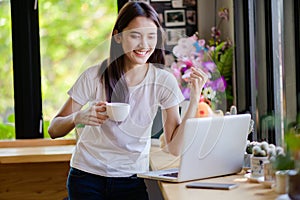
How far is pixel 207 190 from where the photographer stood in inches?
79.3

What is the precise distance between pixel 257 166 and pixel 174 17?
1.66 metres

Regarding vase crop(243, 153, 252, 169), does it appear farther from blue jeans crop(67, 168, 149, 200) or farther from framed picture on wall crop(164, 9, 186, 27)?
framed picture on wall crop(164, 9, 186, 27)

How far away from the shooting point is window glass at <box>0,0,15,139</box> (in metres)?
3.74

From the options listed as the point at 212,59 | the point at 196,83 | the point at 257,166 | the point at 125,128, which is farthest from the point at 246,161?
the point at 212,59

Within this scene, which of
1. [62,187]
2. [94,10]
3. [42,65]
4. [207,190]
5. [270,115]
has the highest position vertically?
[94,10]

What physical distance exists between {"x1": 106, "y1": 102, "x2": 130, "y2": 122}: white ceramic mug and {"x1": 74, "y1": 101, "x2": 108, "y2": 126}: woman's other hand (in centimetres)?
2

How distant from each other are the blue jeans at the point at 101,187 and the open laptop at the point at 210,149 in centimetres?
7

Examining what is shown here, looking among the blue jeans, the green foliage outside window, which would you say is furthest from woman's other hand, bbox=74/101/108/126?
the green foliage outside window

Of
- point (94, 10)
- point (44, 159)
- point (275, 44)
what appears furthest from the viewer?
point (94, 10)

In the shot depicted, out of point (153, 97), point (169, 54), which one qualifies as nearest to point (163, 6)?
point (169, 54)

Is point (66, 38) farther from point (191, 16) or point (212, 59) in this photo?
point (212, 59)

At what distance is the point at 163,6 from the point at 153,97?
4.82 ft

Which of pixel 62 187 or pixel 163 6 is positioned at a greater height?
pixel 163 6

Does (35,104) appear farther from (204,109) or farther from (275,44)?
(275,44)
